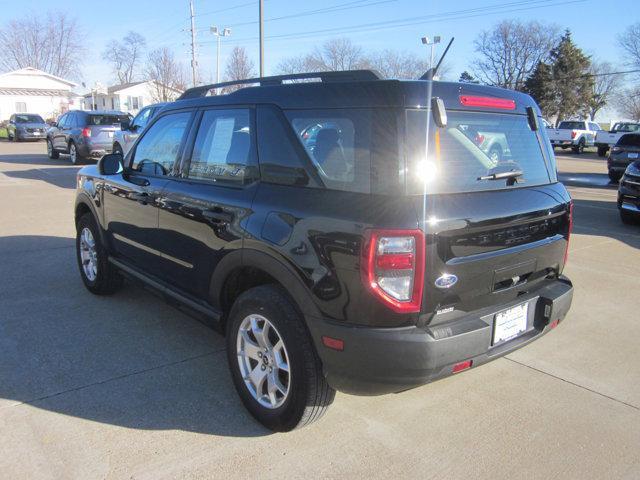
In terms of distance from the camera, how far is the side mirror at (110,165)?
4438 millimetres

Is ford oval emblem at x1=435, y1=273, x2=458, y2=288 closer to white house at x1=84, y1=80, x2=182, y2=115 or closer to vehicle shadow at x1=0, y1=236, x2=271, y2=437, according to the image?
vehicle shadow at x1=0, y1=236, x2=271, y2=437

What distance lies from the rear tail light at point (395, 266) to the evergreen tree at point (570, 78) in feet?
201

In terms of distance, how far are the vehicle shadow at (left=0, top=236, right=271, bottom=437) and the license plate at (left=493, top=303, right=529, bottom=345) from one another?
136 centimetres

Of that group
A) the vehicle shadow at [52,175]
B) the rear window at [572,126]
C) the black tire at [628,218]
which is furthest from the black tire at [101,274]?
the rear window at [572,126]

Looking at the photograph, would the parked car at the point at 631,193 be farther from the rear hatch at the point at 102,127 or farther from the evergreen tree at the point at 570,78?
the evergreen tree at the point at 570,78

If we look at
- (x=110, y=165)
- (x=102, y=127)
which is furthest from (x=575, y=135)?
(x=110, y=165)

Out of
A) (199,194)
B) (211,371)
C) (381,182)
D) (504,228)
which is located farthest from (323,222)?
(211,371)

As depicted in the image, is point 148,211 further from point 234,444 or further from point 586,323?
point 586,323

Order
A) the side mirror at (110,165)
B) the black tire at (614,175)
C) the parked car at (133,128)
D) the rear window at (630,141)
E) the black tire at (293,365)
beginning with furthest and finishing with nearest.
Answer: the black tire at (614,175) < the rear window at (630,141) < the parked car at (133,128) < the side mirror at (110,165) < the black tire at (293,365)

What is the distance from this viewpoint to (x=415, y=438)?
284 cm

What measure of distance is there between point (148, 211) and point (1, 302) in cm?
200

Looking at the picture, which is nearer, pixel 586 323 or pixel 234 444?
pixel 234 444

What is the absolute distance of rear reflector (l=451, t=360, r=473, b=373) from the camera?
8.17 ft

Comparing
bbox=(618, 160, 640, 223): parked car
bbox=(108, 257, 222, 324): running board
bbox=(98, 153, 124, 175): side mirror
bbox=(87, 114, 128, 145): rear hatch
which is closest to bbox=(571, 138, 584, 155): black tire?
bbox=(618, 160, 640, 223): parked car
